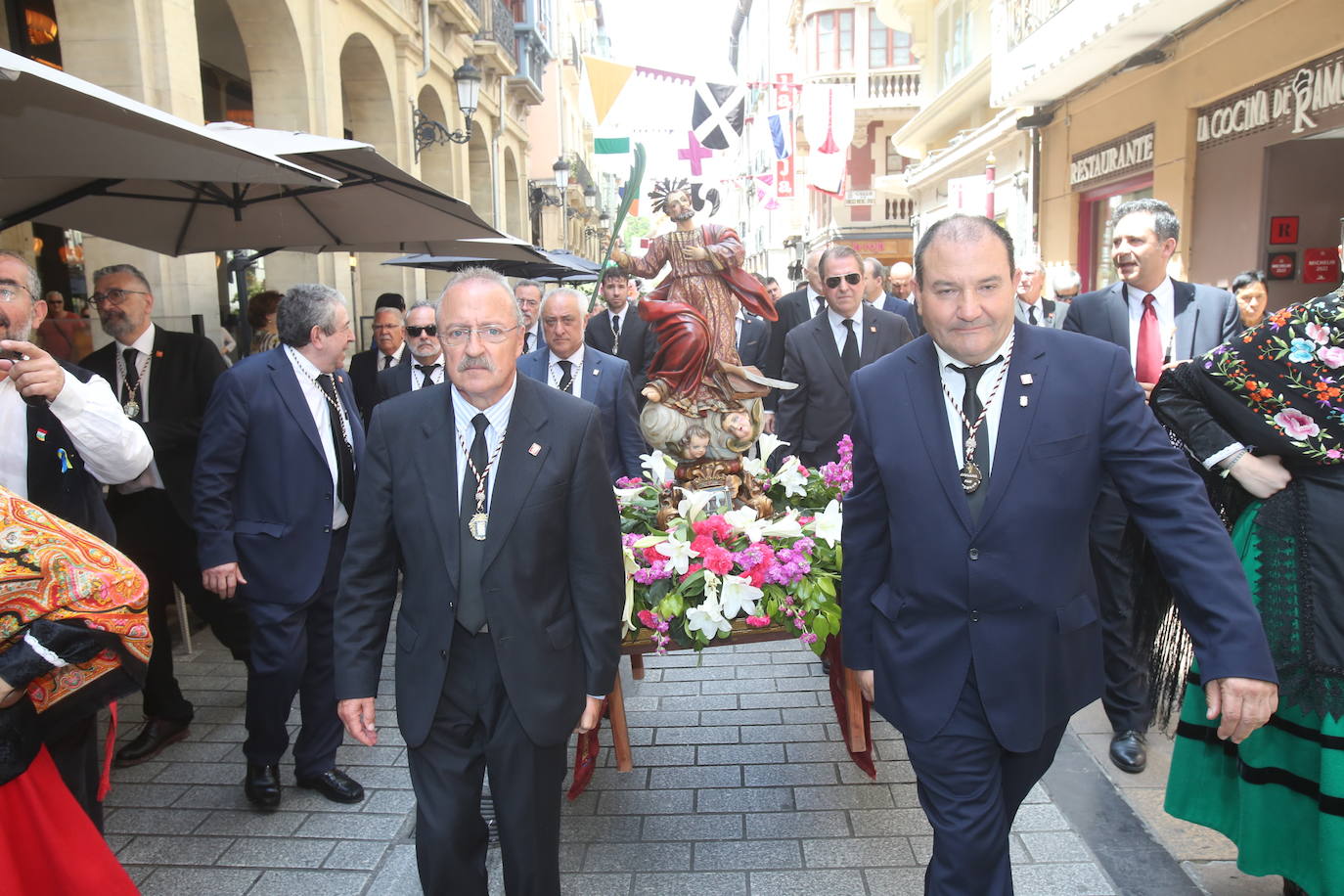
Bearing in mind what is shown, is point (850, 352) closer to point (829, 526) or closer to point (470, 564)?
→ point (829, 526)

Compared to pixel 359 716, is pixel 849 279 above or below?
above

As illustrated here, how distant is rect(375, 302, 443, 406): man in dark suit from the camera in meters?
6.82

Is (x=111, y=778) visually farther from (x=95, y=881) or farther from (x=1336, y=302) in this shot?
(x=1336, y=302)

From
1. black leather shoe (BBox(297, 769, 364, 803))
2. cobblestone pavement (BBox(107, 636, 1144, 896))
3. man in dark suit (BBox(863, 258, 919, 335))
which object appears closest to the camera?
cobblestone pavement (BBox(107, 636, 1144, 896))

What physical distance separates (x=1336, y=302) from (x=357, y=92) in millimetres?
13472

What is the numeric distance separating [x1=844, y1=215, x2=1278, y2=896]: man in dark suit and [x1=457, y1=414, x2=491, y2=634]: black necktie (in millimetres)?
1136

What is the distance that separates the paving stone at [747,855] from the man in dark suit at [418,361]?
411 cm

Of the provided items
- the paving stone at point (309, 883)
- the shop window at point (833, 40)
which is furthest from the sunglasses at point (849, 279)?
the shop window at point (833, 40)

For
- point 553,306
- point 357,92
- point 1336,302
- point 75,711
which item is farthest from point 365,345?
point 1336,302

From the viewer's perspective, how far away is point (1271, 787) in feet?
9.98

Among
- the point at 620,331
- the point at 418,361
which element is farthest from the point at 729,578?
the point at 620,331

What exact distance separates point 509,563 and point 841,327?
4.21 metres

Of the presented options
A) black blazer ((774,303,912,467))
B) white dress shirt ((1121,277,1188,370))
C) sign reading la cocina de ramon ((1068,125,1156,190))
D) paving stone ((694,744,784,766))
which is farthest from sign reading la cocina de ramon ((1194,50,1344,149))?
paving stone ((694,744,784,766))

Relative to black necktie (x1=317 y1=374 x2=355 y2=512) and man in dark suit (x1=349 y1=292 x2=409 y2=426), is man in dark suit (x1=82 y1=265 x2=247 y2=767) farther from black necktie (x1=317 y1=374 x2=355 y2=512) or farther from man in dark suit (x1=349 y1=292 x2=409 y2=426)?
man in dark suit (x1=349 y1=292 x2=409 y2=426)
